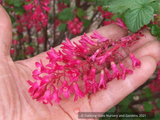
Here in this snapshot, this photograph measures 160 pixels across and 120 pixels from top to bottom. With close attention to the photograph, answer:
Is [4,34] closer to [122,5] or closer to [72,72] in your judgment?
[72,72]

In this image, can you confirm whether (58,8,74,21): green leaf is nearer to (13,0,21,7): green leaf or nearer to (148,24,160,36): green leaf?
(13,0,21,7): green leaf

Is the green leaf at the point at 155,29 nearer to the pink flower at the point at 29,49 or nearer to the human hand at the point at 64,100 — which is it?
the human hand at the point at 64,100

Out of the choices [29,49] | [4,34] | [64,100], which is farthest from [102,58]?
[29,49]

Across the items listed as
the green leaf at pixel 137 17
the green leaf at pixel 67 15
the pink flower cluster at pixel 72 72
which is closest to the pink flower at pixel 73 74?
the pink flower cluster at pixel 72 72

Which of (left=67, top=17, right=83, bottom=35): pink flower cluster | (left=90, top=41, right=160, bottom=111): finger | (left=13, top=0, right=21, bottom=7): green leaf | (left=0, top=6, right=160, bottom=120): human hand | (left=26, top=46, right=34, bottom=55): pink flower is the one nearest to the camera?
Answer: (left=0, top=6, right=160, bottom=120): human hand

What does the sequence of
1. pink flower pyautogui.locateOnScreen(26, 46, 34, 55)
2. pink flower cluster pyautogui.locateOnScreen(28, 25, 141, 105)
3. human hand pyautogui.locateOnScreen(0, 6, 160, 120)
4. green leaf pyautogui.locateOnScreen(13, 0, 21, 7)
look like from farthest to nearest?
1. pink flower pyautogui.locateOnScreen(26, 46, 34, 55)
2. green leaf pyautogui.locateOnScreen(13, 0, 21, 7)
3. human hand pyautogui.locateOnScreen(0, 6, 160, 120)
4. pink flower cluster pyautogui.locateOnScreen(28, 25, 141, 105)

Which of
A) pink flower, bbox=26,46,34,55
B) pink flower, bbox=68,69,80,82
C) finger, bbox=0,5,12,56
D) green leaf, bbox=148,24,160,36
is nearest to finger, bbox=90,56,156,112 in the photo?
green leaf, bbox=148,24,160,36
